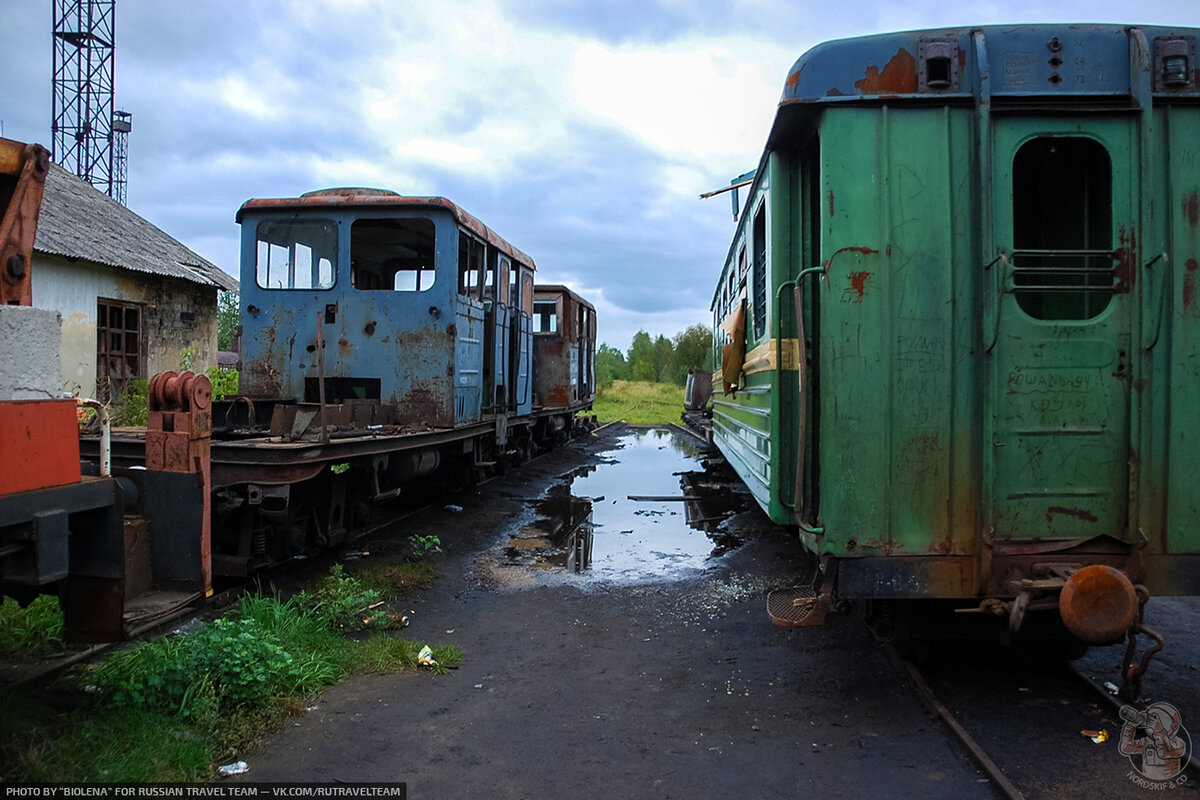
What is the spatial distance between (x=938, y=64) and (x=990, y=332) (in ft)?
3.91

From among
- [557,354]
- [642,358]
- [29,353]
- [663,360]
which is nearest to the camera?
[29,353]

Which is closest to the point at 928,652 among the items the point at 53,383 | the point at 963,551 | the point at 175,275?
the point at 963,551

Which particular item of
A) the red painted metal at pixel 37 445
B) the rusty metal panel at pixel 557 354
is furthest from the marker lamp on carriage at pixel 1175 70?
the rusty metal panel at pixel 557 354

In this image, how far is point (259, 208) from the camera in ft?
26.3

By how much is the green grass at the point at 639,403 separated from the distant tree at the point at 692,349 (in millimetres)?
1390

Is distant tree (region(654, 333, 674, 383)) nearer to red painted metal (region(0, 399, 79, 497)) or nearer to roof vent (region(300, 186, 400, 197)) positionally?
roof vent (region(300, 186, 400, 197))

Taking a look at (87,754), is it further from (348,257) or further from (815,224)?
(348,257)

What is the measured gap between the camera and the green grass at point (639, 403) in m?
30.2

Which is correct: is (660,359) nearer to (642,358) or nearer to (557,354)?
(642,358)

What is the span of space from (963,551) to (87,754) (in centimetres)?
365

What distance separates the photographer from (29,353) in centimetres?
279

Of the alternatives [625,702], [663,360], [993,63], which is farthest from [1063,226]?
[663,360]

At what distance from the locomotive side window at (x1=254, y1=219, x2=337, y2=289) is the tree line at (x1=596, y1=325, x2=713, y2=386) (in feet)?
82.0

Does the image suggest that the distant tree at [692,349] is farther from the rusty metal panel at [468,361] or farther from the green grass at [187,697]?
the green grass at [187,697]
